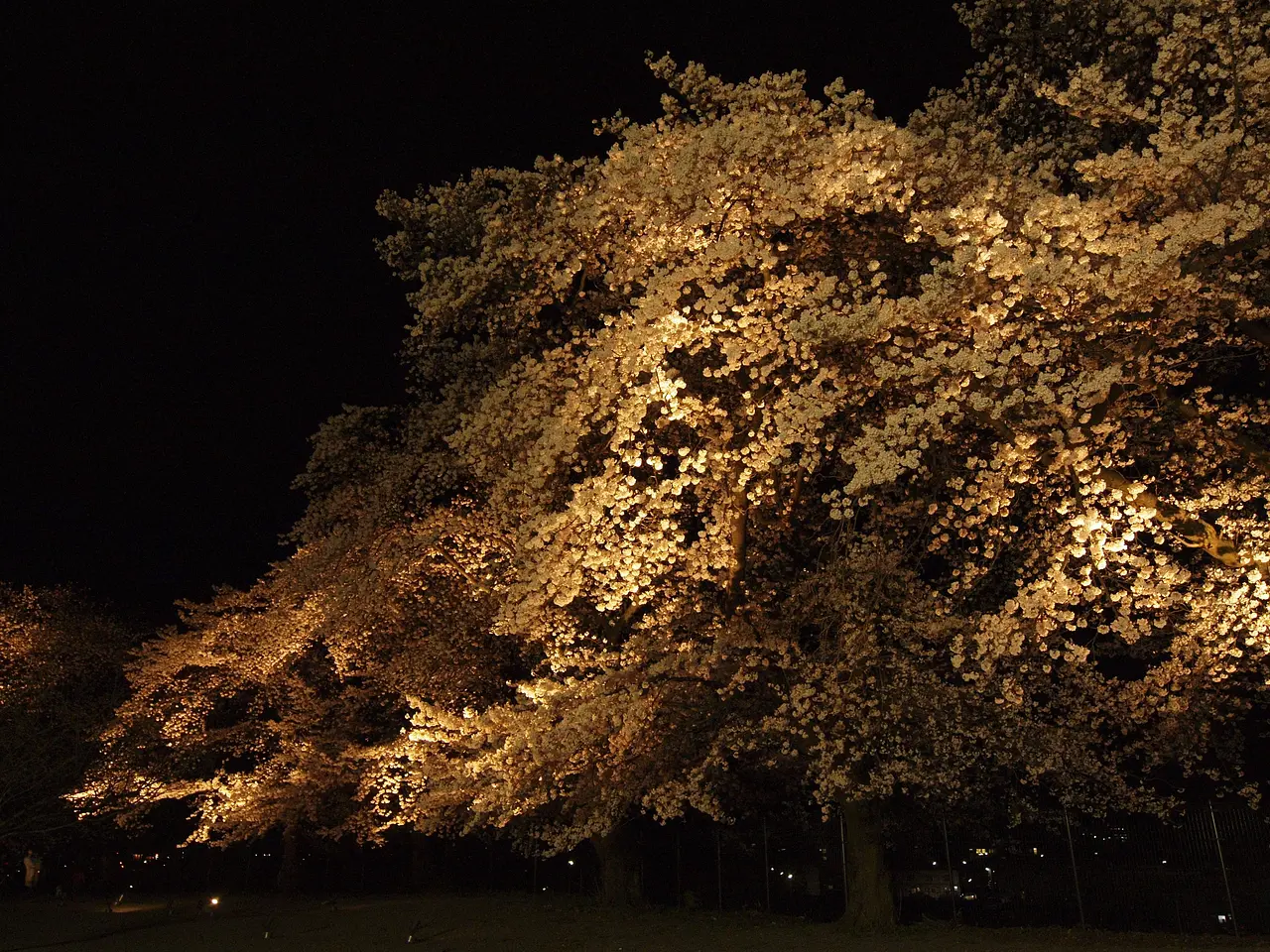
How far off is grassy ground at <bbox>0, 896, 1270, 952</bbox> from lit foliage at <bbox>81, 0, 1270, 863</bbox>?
230 centimetres

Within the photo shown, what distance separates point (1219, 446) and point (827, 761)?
21.9 ft

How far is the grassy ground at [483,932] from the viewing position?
1523cm

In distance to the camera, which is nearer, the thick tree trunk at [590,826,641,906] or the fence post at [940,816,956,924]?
the fence post at [940,816,956,924]

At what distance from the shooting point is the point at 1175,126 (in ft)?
33.5

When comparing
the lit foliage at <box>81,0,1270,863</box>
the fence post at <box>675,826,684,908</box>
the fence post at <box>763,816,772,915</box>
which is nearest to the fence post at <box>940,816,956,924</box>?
the lit foliage at <box>81,0,1270,863</box>

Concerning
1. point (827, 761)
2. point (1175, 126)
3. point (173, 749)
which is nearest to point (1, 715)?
point (173, 749)

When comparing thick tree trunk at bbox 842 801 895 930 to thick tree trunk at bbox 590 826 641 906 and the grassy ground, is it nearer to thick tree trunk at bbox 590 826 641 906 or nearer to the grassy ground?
the grassy ground

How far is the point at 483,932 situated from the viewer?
786 inches

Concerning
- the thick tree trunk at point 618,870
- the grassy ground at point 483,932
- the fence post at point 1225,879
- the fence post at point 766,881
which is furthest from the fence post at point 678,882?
the fence post at point 1225,879

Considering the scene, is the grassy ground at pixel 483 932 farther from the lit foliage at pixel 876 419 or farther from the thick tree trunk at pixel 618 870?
the lit foliage at pixel 876 419

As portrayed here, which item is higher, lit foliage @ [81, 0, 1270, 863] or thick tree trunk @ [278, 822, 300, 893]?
lit foliage @ [81, 0, 1270, 863]

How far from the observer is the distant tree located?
24500mm

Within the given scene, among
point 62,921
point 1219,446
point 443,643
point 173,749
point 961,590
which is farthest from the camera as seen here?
point 173,749

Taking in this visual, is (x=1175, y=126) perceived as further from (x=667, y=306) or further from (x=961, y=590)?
(x=961, y=590)
